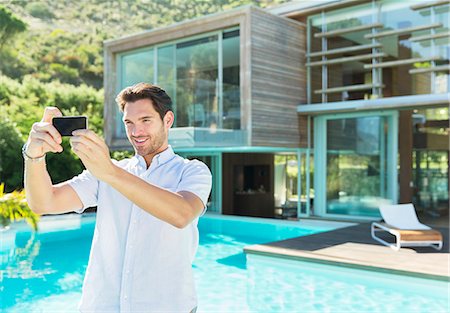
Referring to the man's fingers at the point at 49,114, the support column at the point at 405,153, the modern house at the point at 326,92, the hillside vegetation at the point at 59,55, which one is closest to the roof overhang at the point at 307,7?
the modern house at the point at 326,92

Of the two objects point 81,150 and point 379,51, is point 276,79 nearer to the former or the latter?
point 379,51

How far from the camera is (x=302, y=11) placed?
1280cm

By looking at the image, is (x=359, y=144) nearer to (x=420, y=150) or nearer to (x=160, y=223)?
(x=420, y=150)

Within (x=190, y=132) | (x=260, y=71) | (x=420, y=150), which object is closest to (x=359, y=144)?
(x=420, y=150)

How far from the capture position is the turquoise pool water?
5.79 metres

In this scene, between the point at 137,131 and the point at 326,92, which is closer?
the point at 137,131

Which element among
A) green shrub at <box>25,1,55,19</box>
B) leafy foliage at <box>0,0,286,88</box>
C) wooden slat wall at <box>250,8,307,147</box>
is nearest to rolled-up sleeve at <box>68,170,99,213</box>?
wooden slat wall at <box>250,8,307,147</box>

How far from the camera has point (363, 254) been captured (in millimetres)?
7613

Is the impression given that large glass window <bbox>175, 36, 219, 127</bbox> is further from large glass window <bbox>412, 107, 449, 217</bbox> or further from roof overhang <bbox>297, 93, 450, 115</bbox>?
large glass window <bbox>412, 107, 449, 217</bbox>

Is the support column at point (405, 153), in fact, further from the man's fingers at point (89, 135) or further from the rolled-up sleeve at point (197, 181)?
the man's fingers at point (89, 135)

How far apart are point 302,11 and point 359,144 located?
3.62 metres

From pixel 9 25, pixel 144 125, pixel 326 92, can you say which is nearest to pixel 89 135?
pixel 144 125

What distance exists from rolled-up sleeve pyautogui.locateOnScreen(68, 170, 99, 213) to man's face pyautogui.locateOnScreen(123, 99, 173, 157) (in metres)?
0.19

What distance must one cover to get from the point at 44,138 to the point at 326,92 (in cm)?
1193
